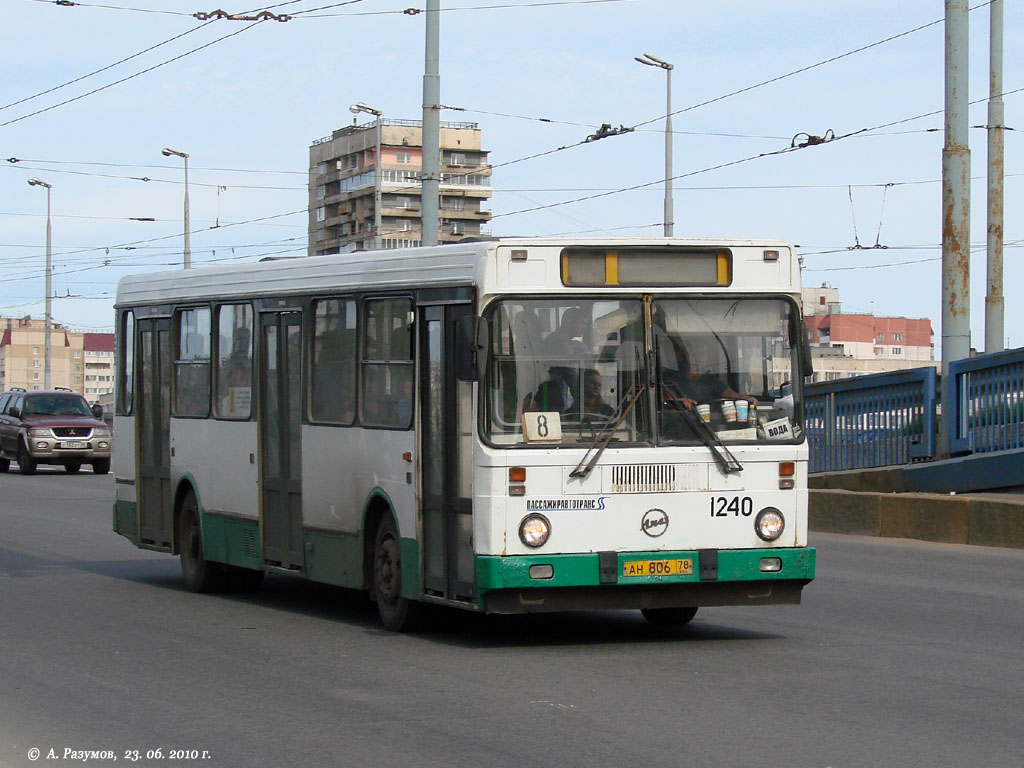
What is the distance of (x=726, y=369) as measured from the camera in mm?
10695

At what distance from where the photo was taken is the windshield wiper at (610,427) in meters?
10.4

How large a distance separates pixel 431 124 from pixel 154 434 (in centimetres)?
834

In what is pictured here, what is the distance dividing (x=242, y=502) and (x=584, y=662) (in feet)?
15.3

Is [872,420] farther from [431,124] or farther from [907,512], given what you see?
[431,124]

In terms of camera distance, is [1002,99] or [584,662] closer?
[584,662]

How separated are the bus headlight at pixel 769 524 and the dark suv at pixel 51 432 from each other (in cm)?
2954

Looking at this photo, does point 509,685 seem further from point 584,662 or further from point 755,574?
point 755,574

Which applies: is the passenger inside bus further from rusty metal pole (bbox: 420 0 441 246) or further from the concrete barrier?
rusty metal pole (bbox: 420 0 441 246)

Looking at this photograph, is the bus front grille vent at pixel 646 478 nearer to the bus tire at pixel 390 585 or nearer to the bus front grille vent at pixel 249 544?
the bus tire at pixel 390 585

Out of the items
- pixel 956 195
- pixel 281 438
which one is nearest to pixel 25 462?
pixel 956 195

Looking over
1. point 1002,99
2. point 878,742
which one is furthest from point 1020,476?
point 878,742

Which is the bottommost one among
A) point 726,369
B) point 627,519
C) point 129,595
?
point 129,595

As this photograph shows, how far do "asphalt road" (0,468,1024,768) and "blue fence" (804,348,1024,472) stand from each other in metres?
5.68

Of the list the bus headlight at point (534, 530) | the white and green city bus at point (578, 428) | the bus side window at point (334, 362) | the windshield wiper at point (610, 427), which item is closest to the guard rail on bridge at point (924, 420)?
the white and green city bus at point (578, 428)
